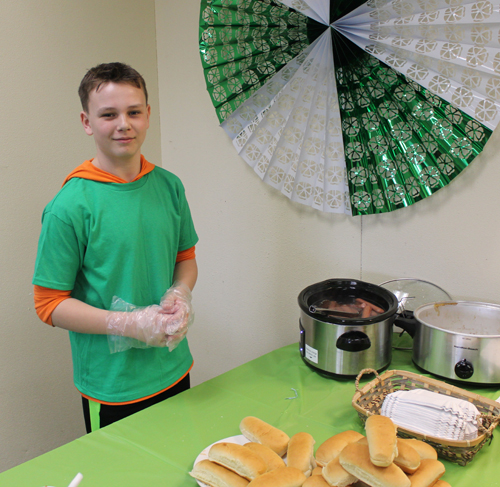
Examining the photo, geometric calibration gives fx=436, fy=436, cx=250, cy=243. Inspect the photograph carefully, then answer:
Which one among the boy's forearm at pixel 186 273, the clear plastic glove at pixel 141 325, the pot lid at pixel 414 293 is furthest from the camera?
the pot lid at pixel 414 293

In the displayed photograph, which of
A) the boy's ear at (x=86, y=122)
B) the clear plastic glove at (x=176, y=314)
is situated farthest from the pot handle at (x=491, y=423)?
the boy's ear at (x=86, y=122)

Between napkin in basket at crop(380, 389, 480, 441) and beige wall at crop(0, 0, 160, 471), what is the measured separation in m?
1.31

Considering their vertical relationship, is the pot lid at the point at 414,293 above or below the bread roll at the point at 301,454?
above

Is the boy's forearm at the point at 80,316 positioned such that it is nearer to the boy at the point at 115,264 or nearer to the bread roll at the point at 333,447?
the boy at the point at 115,264

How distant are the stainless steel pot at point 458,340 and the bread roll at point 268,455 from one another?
0.53 m

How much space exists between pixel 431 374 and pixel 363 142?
72cm

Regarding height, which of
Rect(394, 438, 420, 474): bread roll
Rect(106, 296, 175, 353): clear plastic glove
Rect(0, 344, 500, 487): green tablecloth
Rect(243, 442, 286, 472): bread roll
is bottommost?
Rect(0, 344, 500, 487): green tablecloth

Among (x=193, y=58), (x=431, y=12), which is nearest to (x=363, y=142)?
(x=431, y=12)

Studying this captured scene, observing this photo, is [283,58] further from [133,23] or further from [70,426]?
[70,426]

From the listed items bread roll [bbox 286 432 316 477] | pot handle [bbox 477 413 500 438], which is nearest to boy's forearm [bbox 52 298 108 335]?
bread roll [bbox 286 432 316 477]

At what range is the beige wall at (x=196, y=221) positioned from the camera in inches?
53.6

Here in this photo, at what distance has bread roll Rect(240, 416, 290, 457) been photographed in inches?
32.9

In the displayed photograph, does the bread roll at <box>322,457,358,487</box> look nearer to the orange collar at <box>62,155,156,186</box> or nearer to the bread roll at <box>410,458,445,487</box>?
the bread roll at <box>410,458,445,487</box>

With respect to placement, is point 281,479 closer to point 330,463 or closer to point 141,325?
point 330,463
